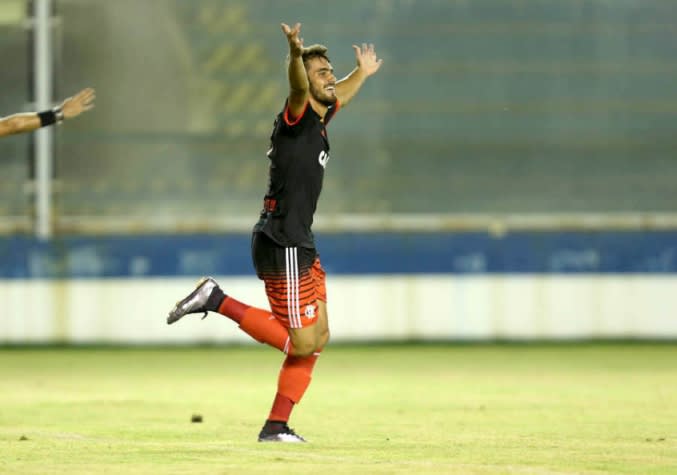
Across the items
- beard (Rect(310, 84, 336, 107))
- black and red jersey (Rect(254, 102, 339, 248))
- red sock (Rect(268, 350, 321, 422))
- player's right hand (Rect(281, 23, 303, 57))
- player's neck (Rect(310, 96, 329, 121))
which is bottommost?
red sock (Rect(268, 350, 321, 422))

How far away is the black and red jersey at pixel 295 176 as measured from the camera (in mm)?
9148

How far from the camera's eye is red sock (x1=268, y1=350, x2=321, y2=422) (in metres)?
9.13

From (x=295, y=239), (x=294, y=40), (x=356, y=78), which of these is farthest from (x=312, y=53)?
(x=356, y=78)

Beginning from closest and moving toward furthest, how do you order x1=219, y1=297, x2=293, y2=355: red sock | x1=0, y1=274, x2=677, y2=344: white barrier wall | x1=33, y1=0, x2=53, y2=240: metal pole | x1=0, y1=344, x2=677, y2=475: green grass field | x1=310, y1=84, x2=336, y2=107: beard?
x1=0, y1=344, x2=677, y2=475: green grass field < x1=310, y1=84, x2=336, y2=107: beard < x1=219, y1=297, x2=293, y2=355: red sock < x1=0, y1=274, x2=677, y2=344: white barrier wall < x1=33, y1=0, x2=53, y2=240: metal pole

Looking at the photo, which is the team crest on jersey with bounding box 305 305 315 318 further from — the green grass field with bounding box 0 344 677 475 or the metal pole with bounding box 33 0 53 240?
the metal pole with bounding box 33 0 53 240

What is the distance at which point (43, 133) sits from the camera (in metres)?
17.8

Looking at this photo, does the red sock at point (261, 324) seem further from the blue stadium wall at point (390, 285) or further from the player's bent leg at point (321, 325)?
the blue stadium wall at point (390, 285)

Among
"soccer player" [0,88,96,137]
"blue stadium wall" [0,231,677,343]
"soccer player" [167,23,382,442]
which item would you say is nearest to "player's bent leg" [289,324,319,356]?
"soccer player" [167,23,382,442]

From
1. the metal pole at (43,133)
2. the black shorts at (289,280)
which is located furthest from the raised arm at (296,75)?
the metal pole at (43,133)

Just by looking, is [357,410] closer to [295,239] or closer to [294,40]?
[295,239]

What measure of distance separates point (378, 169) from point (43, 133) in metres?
3.65

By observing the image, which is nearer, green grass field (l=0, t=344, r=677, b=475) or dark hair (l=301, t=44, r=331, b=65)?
green grass field (l=0, t=344, r=677, b=475)

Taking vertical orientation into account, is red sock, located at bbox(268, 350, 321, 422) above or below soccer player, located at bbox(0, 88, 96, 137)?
below

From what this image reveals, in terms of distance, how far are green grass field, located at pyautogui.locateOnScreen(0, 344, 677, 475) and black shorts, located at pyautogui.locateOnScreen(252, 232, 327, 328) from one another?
2.37 feet
